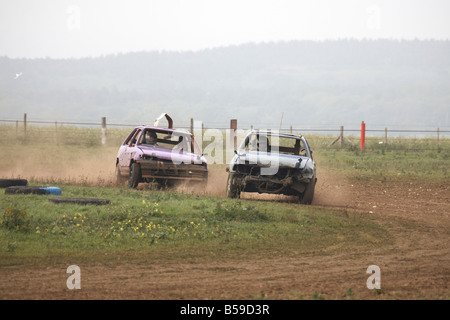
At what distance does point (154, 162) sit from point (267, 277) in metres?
→ 8.53

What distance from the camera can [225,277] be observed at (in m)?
8.01

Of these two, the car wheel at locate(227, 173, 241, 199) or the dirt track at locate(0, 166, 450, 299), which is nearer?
the dirt track at locate(0, 166, 450, 299)

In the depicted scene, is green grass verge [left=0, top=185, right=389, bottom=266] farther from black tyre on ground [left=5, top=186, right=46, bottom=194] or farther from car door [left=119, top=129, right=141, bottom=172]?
car door [left=119, top=129, right=141, bottom=172]

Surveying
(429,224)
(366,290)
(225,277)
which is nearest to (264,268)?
(225,277)

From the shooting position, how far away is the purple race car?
53.3ft

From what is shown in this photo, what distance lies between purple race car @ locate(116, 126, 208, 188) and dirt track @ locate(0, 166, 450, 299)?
257 inches

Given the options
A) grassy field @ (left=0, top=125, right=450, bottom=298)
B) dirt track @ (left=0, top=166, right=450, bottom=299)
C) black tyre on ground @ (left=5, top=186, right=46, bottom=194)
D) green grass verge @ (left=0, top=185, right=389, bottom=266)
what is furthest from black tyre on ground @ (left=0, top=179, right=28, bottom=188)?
dirt track @ (left=0, top=166, right=450, bottom=299)

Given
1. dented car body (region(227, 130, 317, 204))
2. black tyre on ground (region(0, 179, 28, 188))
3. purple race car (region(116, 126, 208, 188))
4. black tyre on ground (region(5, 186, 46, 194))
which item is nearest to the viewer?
black tyre on ground (region(5, 186, 46, 194))

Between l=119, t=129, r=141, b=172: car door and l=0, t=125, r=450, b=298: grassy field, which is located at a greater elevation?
l=119, t=129, r=141, b=172: car door

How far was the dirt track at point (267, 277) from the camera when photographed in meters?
7.10

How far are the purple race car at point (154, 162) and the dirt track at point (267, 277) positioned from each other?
654cm

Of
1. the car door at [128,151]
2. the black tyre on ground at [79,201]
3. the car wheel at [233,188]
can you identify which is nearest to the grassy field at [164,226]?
the black tyre on ground at [79,201]
